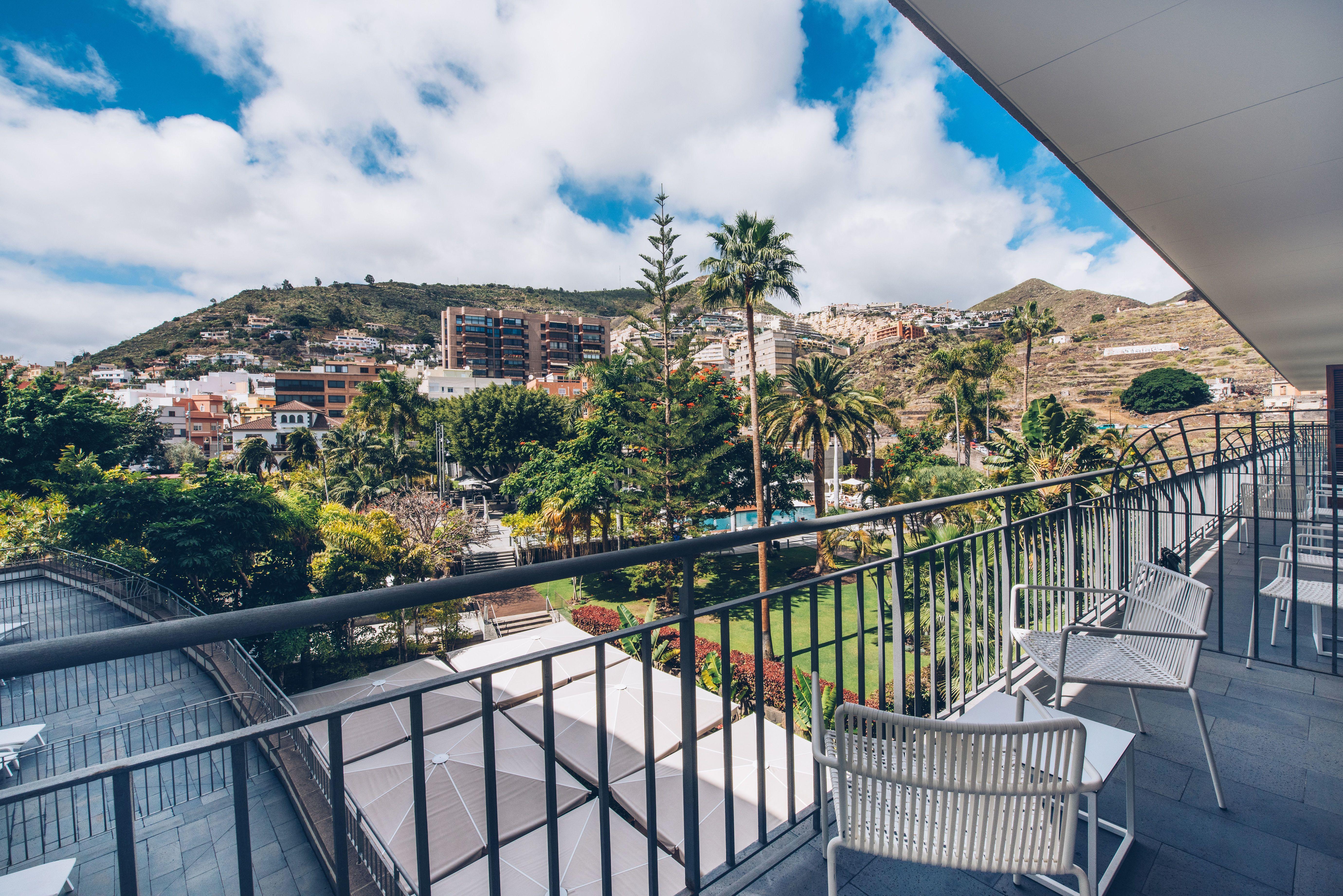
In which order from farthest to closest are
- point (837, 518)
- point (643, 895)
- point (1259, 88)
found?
1. point (643, 895)
2. point (1259, 88)
3. point (837, 518)

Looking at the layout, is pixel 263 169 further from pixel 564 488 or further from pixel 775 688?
pixel 775 688

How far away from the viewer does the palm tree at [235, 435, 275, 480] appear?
41344 millimetres

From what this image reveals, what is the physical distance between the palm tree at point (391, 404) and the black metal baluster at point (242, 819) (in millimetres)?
34139

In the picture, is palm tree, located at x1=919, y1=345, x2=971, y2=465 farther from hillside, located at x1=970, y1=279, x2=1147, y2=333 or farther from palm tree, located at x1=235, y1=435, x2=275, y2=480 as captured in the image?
palm tree, located at x1=235, y1=435, x2=275, y2=480

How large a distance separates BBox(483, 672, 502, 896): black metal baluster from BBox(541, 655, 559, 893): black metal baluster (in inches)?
3.7

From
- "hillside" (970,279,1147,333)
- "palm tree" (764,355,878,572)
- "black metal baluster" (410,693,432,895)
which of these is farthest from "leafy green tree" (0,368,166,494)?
"hillside" (970,279,1147,333)

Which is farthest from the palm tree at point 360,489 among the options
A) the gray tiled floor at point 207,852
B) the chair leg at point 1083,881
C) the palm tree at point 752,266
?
the chair leg at point 1083,881

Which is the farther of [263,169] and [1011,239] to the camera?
[1011,239]

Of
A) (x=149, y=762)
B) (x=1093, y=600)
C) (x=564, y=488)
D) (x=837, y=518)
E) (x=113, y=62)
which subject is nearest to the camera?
(x=149, y=762)

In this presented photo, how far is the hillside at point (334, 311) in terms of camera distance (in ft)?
265

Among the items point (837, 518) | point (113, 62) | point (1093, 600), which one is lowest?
point (1093, 600)

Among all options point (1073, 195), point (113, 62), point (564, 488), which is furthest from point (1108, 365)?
point (113, 62)

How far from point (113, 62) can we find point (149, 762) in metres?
66.4

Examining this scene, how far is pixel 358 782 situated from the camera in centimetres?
649
